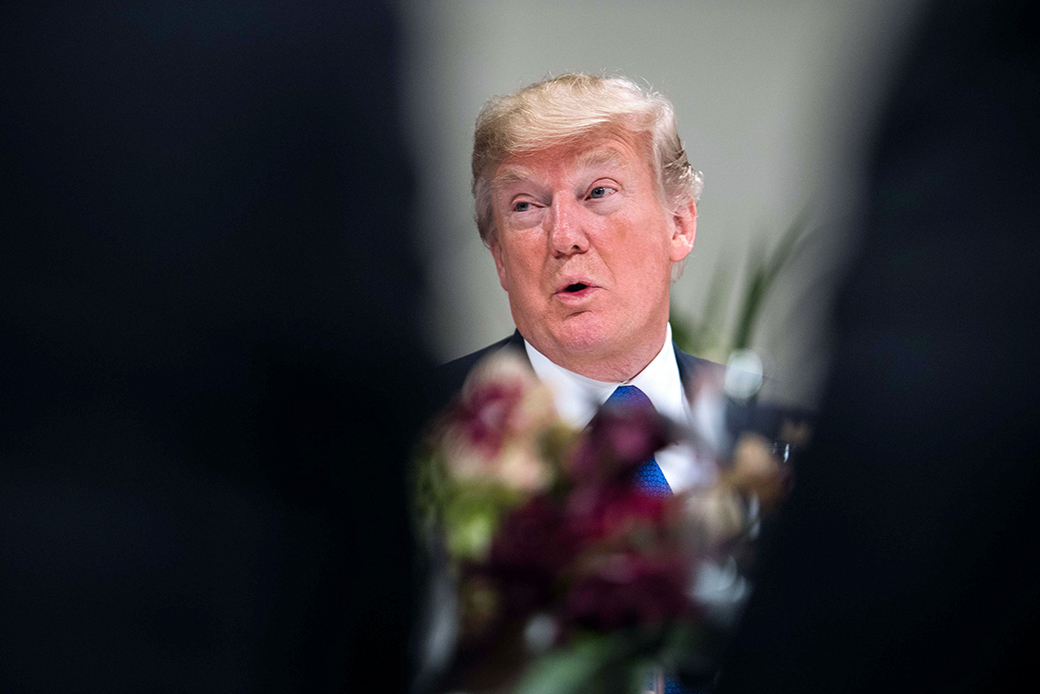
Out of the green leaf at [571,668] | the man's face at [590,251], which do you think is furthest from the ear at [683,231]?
the green leaf at [571,668]

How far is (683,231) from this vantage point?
51cm

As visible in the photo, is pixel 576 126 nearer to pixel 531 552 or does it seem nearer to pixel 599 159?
pixel 599 159

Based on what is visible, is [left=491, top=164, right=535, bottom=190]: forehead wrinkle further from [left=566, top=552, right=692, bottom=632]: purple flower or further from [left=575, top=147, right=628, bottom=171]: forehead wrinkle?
[left=566, top=552, right=692, bottom=632]: purple flower

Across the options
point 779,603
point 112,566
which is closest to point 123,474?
point 112,566

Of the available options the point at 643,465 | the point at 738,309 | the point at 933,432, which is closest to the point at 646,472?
the point at 643,465

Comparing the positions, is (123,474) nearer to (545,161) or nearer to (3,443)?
(3,443)

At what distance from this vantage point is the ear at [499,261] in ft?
1.56

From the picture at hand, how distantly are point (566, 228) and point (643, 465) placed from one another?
0.15 metres

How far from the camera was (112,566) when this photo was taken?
11.1 inches

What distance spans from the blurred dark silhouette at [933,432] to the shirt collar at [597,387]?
0.21 metres

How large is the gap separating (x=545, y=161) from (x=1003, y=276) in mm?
266

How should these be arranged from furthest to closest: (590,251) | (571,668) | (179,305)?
1. (590,251)
2. (571,668)
3. (179,305)

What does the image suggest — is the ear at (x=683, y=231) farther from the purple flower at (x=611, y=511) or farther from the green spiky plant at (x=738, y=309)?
the purple flower at (x=611, y=511)

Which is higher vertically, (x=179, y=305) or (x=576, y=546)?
(x=179, y=305)
